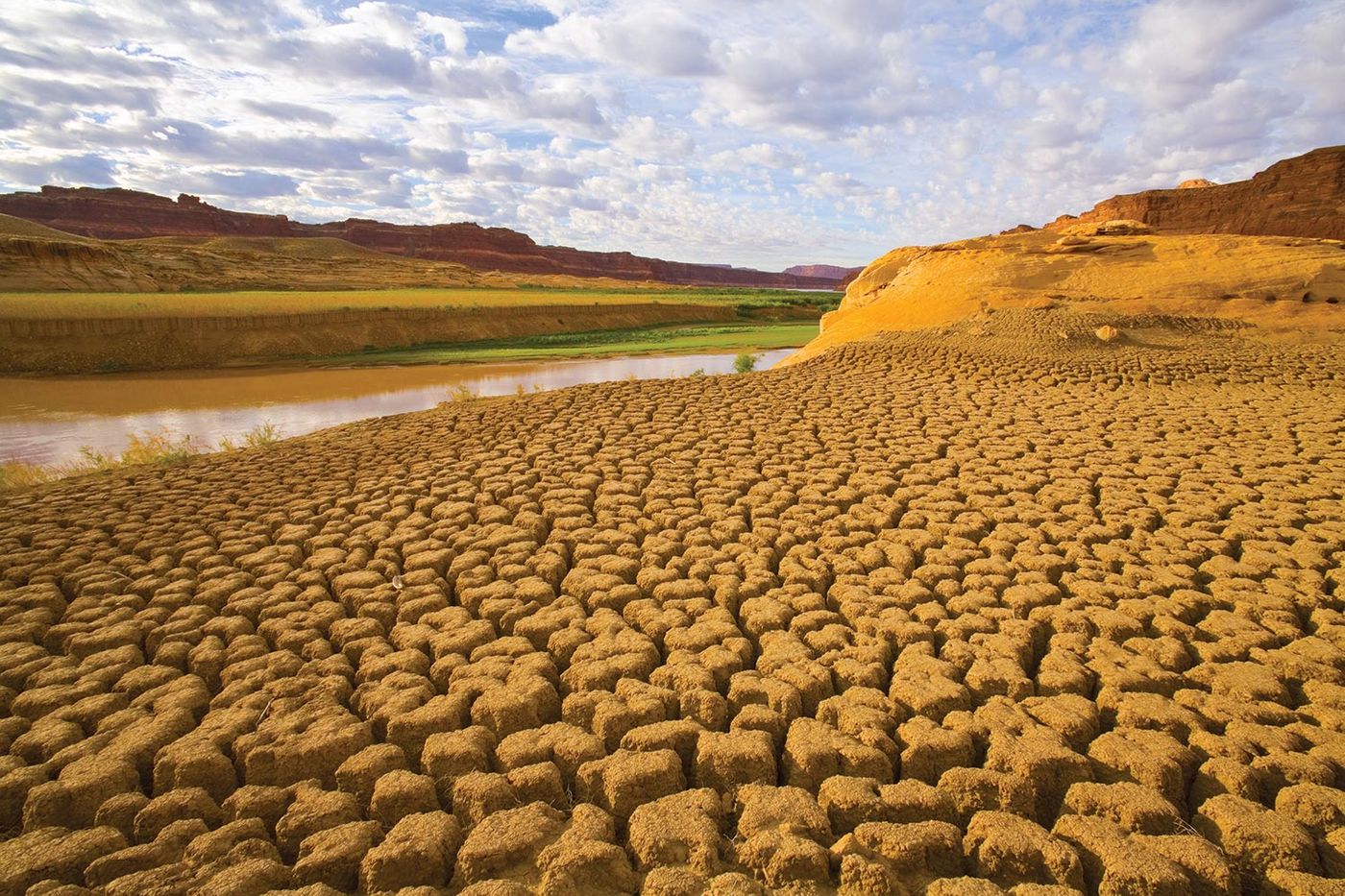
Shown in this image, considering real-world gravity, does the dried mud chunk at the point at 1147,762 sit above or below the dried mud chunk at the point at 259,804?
above

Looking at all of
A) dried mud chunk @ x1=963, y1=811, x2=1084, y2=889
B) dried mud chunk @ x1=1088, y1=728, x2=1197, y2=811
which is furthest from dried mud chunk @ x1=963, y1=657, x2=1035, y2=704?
dried mud chunk @ x1=963, y1=811, x2=1084, y2=889

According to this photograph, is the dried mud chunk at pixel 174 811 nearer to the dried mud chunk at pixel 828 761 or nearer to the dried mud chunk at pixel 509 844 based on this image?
the dried mud chunk at pixel 509 844

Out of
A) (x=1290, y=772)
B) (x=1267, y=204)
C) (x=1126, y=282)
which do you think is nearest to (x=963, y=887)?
(x=1290, y=772)

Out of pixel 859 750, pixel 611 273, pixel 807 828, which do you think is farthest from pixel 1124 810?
pixel 611 273

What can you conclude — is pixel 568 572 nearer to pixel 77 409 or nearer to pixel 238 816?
pixel 238 816

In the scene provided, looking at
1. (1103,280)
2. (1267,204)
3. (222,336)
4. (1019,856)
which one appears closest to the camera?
(1019,856)

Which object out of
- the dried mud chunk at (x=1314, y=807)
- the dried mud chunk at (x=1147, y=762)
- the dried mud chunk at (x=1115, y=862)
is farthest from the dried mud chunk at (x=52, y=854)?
the dried mud chunk at (x=1314, y=807)

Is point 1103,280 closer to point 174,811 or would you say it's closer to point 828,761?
point 828,761
